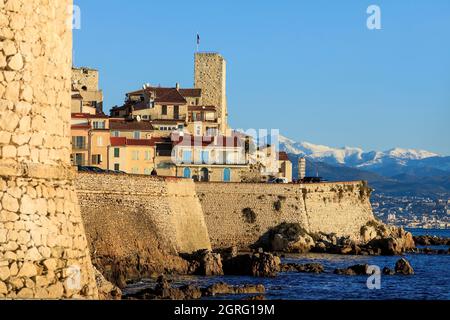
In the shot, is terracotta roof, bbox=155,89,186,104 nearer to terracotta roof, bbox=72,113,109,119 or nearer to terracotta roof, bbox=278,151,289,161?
terracotta roof, bbox=278,151,289,161

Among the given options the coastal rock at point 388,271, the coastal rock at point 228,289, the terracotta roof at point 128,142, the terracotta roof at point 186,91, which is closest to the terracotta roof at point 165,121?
the terracotta roof at point 186,91

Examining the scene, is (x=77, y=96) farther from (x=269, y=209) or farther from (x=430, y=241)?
(x=430, y=241)

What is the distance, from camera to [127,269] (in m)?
48.5

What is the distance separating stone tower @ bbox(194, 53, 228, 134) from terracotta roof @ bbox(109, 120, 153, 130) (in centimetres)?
1970

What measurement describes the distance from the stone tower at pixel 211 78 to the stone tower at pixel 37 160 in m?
101

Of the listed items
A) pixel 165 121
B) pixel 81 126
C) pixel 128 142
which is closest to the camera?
pixel 81 126

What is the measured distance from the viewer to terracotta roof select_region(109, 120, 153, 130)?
89.8 metres

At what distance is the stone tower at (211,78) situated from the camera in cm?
11125

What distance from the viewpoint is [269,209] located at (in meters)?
73.8

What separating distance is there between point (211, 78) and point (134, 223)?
59.9 m

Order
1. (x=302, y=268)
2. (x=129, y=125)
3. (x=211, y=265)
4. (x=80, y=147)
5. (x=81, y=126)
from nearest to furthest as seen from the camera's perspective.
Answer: (x=211, y=265)
(x=302, y=268)
(x=80, y=147)
(x=81, y=126)
(x=129, y=125)
